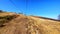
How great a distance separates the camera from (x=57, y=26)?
569 inches

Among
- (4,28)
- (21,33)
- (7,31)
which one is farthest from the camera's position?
(4,28)

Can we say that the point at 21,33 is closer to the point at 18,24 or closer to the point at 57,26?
the point at 18,24

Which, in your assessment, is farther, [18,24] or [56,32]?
[18,24]

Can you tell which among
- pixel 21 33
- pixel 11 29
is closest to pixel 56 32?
pixel 21 33

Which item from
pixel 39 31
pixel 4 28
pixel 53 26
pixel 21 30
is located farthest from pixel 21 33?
pixel 53 26

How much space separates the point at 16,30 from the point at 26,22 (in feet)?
6.41

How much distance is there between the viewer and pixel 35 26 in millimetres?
13586

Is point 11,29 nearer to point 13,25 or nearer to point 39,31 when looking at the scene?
point 13,25

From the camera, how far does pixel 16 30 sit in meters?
13.2

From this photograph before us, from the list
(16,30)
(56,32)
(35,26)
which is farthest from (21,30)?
(56,32)

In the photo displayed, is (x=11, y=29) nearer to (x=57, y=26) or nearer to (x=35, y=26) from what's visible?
(x=35, y=26)

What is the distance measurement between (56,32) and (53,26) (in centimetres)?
147

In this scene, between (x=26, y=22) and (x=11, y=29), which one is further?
(x=26, y=22)

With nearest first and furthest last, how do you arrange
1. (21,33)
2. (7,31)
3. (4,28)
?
(21,33) < (7,31) < (4,28)
